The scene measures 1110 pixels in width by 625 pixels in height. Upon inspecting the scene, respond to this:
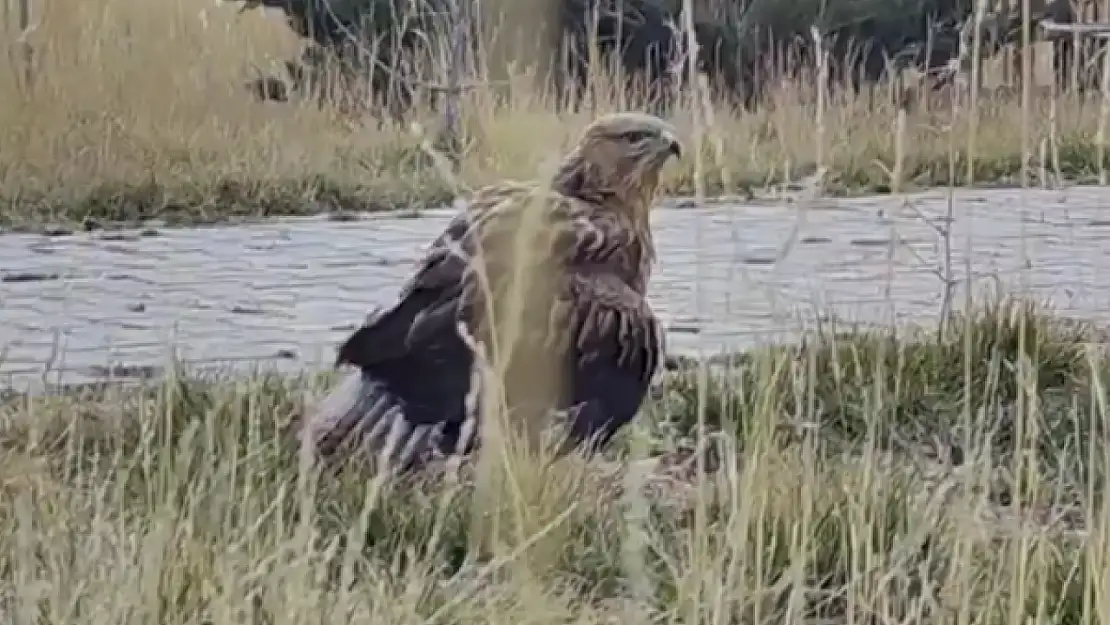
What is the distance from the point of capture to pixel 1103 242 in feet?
20.9

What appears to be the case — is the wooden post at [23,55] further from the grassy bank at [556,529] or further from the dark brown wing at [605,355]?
the dark brown wing at [605,355]

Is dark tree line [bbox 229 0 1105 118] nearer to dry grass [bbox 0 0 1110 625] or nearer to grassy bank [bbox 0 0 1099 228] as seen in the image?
grassy bank [bbox 0 0 1099 228]

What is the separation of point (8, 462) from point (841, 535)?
113 centimetres

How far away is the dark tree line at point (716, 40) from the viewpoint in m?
8.46

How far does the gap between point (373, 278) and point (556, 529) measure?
9.39 ft

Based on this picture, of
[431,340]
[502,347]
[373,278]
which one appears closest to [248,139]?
[373,278]

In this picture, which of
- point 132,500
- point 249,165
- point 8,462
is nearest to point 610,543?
point 132,500

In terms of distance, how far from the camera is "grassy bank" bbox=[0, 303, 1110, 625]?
230 centimetres

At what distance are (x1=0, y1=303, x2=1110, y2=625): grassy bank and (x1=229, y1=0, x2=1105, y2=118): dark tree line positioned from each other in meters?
5.06

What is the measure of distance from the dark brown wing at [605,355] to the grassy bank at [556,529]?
129 mm

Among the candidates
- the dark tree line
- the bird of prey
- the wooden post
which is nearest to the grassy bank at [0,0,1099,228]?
the wooden post

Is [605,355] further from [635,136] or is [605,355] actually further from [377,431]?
[635,136]

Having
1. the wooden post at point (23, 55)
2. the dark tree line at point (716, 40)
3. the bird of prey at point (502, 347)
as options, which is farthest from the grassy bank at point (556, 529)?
the dark tree line at point (716, 40)

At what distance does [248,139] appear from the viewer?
7410mm
